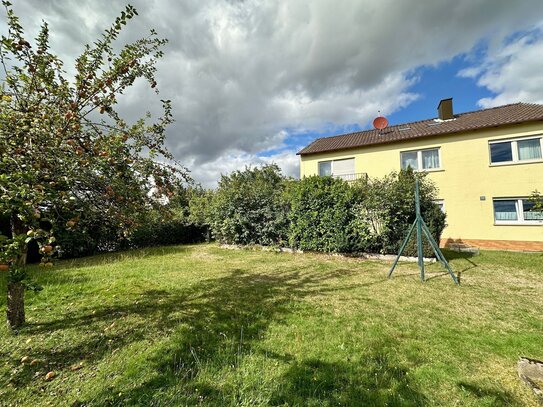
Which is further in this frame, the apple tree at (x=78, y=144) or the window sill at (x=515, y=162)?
the window sill at (x=515, y=162)

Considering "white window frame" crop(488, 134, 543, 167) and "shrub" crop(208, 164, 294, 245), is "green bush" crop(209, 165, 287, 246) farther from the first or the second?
"white window frame" crop(488, 134, 543, 167)

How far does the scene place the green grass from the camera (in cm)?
236

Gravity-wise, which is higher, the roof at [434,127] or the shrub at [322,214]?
the roof at [434,127]

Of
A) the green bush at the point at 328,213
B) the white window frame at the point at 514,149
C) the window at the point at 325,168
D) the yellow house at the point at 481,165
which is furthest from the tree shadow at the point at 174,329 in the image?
the window at the point at 325,168

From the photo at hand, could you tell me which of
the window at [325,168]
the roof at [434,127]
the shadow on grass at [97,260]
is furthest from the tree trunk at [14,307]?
the roof at [434,127]

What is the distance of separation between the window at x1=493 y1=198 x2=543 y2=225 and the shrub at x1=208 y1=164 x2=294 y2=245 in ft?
36.9

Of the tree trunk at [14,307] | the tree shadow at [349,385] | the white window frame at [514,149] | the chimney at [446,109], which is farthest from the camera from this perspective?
the chimney at [446,109]

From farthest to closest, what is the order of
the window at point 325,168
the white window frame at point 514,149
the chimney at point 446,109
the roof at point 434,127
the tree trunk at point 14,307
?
the window at point 325,168 → the chimney at point 446,109 → the roof at point 434,127 → the white window frame at point 514,149 → the tree trunk at point 14,307

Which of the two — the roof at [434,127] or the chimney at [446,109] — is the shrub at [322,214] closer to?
the roof at [434,127]

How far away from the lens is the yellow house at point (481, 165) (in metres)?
11.7

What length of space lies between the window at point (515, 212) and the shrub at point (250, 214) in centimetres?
1125

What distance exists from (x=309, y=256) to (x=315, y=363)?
6978 mm

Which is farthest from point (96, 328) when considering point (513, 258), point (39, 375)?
point (513, 258)

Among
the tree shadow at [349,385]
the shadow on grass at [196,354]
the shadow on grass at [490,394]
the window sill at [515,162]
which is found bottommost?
the shadow on grass at [490,394]
